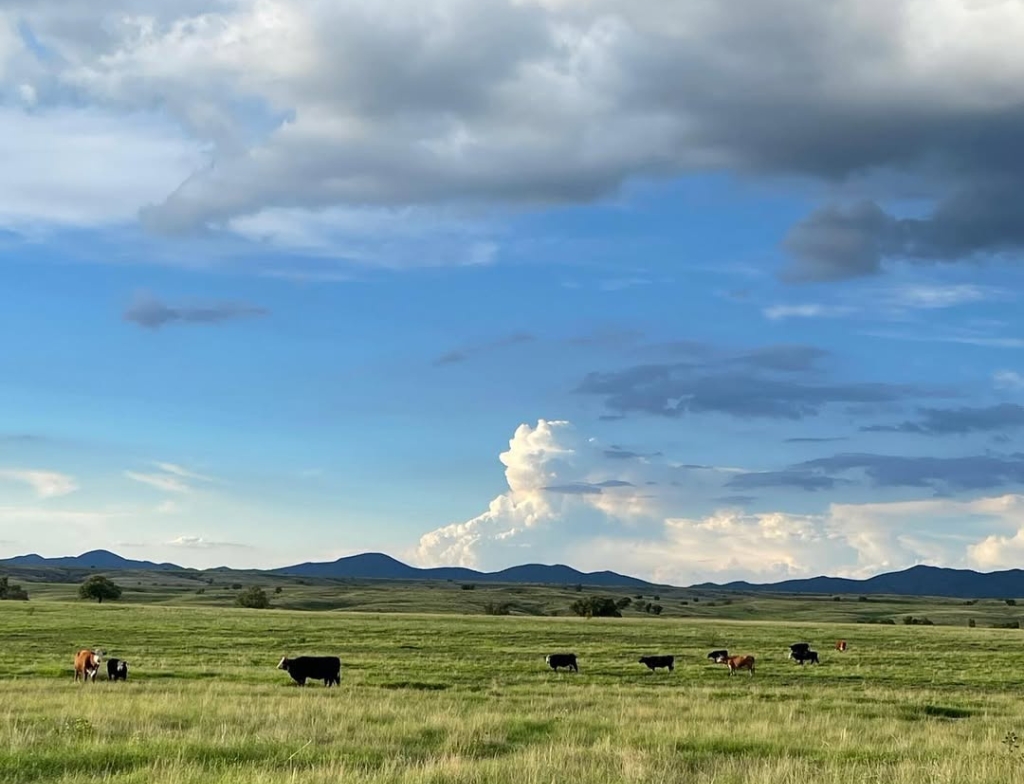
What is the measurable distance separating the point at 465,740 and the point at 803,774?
237 inches

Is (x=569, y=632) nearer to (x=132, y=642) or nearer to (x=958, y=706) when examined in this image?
(x=132, y=642)

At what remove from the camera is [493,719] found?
67.1ft

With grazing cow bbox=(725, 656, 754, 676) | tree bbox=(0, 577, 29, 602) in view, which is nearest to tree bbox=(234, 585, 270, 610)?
tree bbox=(0, 577, 29, 602)

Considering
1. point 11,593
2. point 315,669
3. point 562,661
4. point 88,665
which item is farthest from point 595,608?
point 88,665

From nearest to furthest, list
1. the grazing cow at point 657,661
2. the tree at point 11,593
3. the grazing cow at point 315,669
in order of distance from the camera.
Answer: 1. the grazing cow at point 315,669
2. the grazing cow at point 657,661
3. the tree at point 11,593

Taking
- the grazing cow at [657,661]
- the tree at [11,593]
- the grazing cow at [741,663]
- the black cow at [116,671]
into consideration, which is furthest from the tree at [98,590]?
the grazing cow at [741,663]

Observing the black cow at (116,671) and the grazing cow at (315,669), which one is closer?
the black cow at (116,671)

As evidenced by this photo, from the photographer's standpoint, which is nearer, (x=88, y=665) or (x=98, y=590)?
A: (x=88, y=665)

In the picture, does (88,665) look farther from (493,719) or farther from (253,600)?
(253,600)

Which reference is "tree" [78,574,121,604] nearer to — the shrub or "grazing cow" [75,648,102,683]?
the shrub

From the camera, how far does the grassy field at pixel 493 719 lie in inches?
549

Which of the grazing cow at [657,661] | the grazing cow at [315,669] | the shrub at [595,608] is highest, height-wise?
the grazing cow at [315,669]

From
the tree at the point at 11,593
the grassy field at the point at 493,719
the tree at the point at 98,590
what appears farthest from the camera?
the tree at the point at 98,590

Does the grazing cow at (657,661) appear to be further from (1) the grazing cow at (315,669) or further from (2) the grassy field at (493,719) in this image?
(1) the grazing cow at (315,669)
